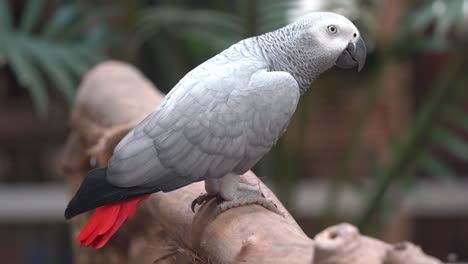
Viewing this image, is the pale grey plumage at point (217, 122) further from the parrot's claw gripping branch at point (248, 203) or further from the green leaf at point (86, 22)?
the green leaf at point (86, 22)

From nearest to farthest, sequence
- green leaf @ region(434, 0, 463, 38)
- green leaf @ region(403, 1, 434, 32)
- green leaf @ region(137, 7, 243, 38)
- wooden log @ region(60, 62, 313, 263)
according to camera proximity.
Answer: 1. wooden log @ region(60, 62, 313, 263)
2. green leaf @ region(434, 0, 463, 38)
3. green leaf @ region(403, 1, 434, 32)
4. green leaf @ region(137, 7, 243, 38)

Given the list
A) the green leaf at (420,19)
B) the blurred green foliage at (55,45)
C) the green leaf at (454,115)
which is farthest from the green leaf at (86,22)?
the green leaf at (454,115)

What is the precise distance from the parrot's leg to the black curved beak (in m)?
0.20

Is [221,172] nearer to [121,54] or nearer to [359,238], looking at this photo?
[359,238]

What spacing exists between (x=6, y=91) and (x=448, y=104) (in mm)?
1476

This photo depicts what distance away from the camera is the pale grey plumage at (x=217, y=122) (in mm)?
945

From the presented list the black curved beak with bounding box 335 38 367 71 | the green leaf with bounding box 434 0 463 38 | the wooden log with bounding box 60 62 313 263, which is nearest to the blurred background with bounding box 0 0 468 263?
the green leaf with bounding box 434 0 463 38

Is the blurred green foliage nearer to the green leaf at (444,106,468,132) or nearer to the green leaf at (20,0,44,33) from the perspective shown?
the green leaf at (20,0,44,33)

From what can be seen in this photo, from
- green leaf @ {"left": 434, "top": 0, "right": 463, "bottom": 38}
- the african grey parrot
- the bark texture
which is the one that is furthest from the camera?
green leaf @ {"left": 434, "top": 0, "right": 463, "bottom": 38}

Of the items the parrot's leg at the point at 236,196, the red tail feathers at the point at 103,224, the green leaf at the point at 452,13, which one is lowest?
the red tail feathers at the point at 103,224

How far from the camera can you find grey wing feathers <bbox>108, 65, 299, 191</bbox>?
94cm

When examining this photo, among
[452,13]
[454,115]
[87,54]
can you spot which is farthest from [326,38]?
[87,54]

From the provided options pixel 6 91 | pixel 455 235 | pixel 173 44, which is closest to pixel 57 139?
pixel 6 91

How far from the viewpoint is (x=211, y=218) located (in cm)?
97
